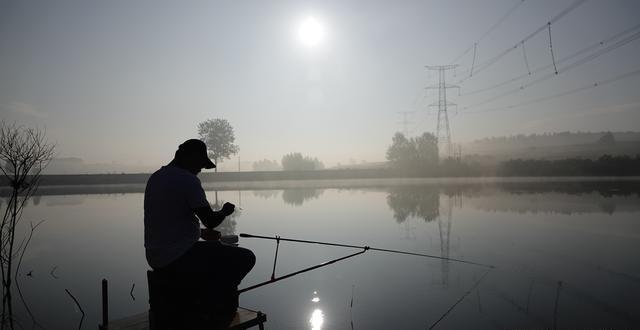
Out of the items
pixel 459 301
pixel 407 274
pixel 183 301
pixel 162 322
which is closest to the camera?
pixel 183 301

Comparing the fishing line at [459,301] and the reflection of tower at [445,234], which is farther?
the reflection of tower at [445,234]

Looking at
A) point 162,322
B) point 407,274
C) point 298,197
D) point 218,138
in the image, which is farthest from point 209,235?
point 218,138

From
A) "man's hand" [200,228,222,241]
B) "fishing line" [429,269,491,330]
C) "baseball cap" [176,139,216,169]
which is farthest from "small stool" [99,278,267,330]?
"fishing line" [429,269,491,330]

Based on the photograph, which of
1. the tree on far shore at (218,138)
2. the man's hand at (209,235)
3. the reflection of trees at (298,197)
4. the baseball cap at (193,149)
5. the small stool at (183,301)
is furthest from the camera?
the tree on far shore at (218,138)

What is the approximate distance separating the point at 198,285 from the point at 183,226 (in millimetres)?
630

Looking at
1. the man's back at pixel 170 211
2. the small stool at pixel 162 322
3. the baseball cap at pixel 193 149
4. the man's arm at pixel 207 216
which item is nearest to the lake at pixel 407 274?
the small stool at pixel 162 322

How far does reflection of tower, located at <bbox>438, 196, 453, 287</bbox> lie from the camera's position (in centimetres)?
817

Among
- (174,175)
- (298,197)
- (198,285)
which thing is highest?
(174,175)

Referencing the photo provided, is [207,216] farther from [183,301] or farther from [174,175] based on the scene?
[183,301]

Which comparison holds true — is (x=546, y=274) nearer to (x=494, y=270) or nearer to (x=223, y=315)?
(x=494, y=270)

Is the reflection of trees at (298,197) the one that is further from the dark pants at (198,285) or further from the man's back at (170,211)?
the man's back at (170,211)

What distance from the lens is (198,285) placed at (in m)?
3.60

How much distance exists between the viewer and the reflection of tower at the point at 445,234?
8.17m

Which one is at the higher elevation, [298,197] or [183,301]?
[183,301]
